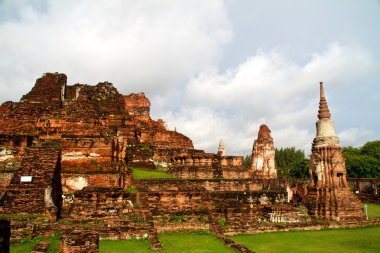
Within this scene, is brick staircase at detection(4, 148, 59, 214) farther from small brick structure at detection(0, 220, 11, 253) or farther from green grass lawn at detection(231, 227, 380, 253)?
small brick structure at detection(0, 220, 11, 253)

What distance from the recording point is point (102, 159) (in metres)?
16.3

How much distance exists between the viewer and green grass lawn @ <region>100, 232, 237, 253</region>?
33.4ft

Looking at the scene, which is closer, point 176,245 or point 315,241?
point 176,245

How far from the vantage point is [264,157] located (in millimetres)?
36000

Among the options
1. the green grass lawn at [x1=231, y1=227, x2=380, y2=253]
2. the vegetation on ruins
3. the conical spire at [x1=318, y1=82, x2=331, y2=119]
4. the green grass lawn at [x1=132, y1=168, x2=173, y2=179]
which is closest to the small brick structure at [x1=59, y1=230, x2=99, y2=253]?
the green grass lawn at [x1=231, y1=227, x2=380, y2=253]

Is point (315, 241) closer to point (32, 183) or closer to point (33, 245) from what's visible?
point (33, 245)

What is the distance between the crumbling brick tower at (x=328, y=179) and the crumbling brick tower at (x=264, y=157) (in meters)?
16.1

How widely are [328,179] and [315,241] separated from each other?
6790 millimetres

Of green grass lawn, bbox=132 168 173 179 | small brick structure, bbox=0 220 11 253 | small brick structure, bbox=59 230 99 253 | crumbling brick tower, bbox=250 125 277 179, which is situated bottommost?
small brick structure, bbox=59 230 99 253

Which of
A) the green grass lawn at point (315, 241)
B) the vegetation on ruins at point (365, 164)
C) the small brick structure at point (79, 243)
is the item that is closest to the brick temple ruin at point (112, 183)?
the small brick structure at point (79, 243)

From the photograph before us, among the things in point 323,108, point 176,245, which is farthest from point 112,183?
point 323,108

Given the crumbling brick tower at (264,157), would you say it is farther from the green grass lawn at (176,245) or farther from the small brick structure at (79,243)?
the small brick structure at (79,243)

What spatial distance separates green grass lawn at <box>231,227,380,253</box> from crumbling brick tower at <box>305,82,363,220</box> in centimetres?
225

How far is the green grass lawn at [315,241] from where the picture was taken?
37.0ft
